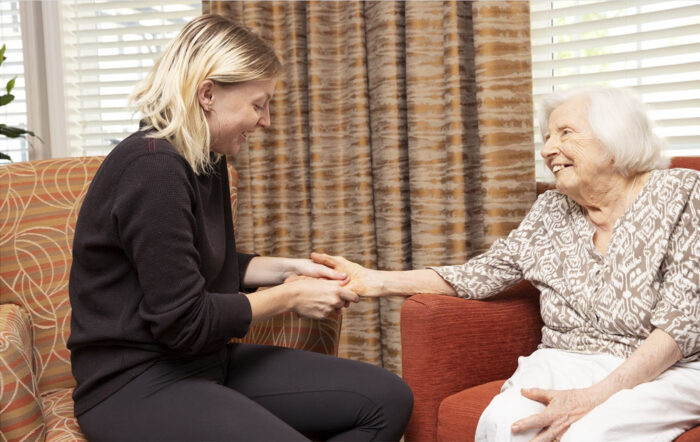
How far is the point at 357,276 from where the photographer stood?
192 cm

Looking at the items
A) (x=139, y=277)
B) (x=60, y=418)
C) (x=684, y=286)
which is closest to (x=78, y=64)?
(x=60, y=418)

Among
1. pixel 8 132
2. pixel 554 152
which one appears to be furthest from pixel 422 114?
pixel 8 132

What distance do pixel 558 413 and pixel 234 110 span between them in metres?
0.98

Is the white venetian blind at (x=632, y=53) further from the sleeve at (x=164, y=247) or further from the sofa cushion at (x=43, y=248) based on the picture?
the sofa cushion at (x=43, y=248)

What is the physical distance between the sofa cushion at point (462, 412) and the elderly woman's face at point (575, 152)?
1.92 ft

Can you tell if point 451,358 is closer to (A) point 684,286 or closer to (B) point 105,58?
(A) point 684,286

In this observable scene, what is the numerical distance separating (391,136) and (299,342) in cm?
99

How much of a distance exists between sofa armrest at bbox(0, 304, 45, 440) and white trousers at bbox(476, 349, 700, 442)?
98 centimetres

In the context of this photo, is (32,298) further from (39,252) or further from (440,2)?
(440,2)

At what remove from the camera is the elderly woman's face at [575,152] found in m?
1.70

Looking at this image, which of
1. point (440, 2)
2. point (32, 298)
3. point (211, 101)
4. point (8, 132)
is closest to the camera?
point (211, 101)

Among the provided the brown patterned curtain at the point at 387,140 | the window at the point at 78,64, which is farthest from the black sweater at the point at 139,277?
the window at the point at 78,64

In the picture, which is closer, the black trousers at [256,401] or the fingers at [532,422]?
the black trousers at [256,401]

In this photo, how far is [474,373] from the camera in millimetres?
1712
